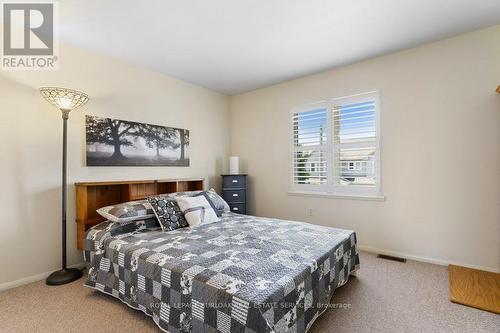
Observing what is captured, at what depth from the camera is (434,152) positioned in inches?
105

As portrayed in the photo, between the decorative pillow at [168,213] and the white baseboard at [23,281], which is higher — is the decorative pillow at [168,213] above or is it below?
above

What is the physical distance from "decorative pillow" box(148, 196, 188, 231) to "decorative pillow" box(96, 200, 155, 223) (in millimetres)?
94

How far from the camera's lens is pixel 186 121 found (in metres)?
3.78

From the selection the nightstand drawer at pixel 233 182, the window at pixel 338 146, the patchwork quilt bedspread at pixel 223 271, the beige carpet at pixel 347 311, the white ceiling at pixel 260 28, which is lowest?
the beige carpet at pixel 347 311

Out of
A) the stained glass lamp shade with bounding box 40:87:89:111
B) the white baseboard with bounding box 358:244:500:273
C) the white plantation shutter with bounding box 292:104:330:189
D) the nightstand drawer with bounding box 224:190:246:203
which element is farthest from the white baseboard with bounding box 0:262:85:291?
the white baseboard with bounding box 358:244:500:273

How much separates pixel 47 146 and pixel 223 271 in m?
2.37

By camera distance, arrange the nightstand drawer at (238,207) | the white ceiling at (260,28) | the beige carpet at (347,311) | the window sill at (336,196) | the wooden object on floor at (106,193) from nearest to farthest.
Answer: the beige carpet at (347,311)
the white ceiling at (260,28)
the wooden object on floor at (106,193)
the window sill at (336,196)
the nightstand drawer at (238,207)

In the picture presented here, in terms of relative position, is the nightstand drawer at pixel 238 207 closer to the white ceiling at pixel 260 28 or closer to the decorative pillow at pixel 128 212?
the decorative pillow at pixel 128 212

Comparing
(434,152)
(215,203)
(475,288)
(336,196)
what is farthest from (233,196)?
(475,288)

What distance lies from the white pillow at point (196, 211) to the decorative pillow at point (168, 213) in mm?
59

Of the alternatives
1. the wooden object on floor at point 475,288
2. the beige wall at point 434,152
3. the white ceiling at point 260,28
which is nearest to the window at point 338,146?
the beige wall at point 434,152

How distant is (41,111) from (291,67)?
3035 millimetres

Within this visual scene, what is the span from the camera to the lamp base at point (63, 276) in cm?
227

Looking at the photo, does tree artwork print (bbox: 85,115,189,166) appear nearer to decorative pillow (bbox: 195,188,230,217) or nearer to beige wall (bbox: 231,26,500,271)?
decorative pillow (bbox: 195,188,230,217)
